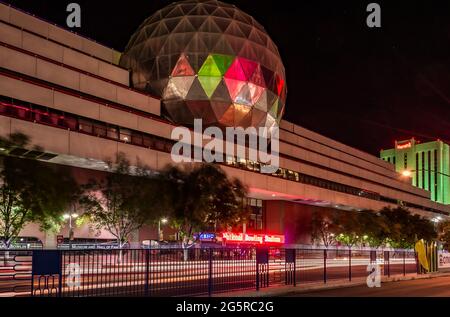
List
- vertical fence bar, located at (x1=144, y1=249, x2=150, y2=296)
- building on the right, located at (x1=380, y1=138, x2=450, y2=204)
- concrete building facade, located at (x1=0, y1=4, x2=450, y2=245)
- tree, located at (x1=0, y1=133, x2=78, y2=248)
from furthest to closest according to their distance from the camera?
building on the right, located at (x1=380, y1=138, x2=450, y2=204) → concrete building facade, located at (x1=0, y1=4, x2=450, y2=245) → tree, located at (x1=0, y1=133, x2=78, y2=248) → vertical fence bar, located at (x1=144, y1=249, x2=150, y2=296)

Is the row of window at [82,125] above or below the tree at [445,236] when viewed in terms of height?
above

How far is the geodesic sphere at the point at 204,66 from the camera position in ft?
186

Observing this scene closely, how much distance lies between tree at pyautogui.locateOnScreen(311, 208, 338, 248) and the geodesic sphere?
14.7 metres

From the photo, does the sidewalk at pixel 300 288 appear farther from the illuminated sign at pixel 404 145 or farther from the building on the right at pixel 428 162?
the illuminated sign at pixel 404 145

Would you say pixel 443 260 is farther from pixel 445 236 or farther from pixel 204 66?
pixel 204 66

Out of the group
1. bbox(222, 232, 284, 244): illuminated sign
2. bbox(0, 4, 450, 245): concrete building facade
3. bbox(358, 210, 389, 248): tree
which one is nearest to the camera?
bbox(0, 4, 450, 245): concrete building facade

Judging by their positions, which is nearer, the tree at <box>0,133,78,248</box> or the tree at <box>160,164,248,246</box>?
the tree at <box>0,133,78,248</box>

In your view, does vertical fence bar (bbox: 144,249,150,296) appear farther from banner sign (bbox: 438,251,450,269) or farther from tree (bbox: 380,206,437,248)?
tree (bbox: 380,206,437,248)

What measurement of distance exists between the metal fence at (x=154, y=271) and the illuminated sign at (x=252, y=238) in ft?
105

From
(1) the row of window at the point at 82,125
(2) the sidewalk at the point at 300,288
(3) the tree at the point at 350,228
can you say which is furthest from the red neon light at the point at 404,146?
(2) the sidewalk at the point at 300,288

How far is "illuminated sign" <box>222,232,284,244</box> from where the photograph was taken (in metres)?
55.2

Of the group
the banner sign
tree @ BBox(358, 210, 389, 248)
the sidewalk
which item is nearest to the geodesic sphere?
tree @ BBox(358, 210, 389, 248)

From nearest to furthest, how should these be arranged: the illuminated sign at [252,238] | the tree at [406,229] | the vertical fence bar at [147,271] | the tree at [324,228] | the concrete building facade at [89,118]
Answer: the vertical fence bar at [147,271] → the concrete building facade at [89,118] → the tree at [406,229] → the illuminated sign at [252,238] → the tree at [324,228]
